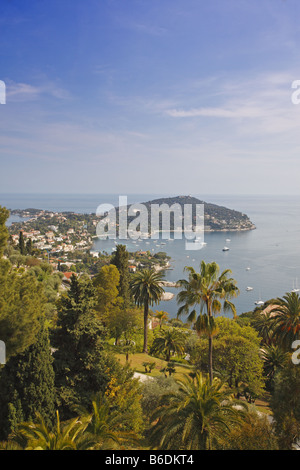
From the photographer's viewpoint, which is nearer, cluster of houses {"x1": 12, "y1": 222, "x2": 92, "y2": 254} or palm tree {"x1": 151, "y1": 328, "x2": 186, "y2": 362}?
palm tree {"x1": 151, "y1": 328, "x2": 186, "y2": 362}

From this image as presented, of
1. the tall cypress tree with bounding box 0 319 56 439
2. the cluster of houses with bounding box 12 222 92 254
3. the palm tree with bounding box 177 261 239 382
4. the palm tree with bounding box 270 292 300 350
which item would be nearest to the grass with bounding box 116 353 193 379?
the palm tree with bounding box 270 292 300 350

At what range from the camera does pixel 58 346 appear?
11281 mm

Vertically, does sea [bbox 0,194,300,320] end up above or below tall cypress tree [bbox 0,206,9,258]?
below

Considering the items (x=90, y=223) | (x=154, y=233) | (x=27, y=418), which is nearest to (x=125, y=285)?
(x=27, y=418)

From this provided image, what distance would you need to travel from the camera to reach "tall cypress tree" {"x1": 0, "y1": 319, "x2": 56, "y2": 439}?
28.7 ft

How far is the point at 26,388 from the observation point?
29.3 ft

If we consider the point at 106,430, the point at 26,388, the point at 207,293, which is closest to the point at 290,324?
the point at 207,293

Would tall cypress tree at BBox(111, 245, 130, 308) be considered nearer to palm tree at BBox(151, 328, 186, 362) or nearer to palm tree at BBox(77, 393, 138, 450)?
palm tree at BBox(151, 328, 186, 362)

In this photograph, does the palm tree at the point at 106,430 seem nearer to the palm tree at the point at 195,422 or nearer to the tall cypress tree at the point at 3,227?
the palm tree at the point at 195,422

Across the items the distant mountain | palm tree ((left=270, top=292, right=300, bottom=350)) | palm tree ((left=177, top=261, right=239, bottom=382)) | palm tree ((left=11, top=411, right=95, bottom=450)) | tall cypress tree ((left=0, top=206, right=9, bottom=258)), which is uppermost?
the distant mountain

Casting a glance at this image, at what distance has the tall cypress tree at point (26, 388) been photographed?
8.76 metres

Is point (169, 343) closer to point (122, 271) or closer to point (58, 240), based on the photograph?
point (122, 271)
